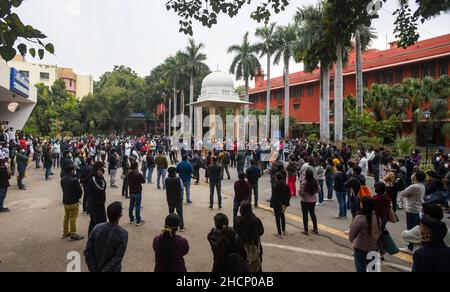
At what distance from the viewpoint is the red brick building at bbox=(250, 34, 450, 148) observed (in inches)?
1085

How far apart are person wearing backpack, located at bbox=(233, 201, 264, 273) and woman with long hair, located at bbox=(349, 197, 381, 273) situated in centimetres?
148

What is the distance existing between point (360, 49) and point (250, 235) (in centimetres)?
2293

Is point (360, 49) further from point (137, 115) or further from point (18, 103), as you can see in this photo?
point (137, 115)

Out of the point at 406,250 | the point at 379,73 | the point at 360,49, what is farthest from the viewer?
the point at 379,73

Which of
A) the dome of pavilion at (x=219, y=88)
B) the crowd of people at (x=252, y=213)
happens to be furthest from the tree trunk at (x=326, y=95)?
the crowd of people at (x=252, y=213)

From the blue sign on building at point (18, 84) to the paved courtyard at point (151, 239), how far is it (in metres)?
12.5

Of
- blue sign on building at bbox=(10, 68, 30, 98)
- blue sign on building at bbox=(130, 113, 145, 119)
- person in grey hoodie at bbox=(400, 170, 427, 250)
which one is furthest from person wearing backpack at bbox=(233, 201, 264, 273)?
blue sign on building at bbox=(130, 113, 145, 119)

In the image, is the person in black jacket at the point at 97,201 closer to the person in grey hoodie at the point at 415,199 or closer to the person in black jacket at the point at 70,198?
the person in black jacket at the point at 70,198

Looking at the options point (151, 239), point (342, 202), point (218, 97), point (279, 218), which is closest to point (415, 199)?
point (342, 202)

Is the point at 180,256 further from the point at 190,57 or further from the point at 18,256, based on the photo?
the point at 190,57

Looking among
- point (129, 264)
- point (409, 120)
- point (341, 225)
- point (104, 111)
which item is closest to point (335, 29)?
point (341, 225)

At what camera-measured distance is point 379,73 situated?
3266 centimetres
